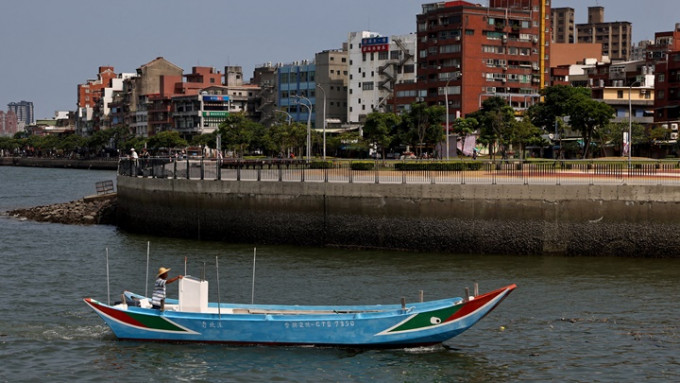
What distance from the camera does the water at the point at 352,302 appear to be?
25.9 meters

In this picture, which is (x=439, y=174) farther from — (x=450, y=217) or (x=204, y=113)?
(x=204, y=113)

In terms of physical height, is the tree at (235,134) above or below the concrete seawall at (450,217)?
above

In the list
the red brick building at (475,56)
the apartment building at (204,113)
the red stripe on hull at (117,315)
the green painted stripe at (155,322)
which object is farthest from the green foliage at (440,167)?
the apartment building at (204,113)

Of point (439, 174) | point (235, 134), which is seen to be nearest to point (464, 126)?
point (235, 134)

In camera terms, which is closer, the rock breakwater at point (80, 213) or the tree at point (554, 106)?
the rock breakwater at point (80, 213)

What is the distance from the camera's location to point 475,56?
13675 cm

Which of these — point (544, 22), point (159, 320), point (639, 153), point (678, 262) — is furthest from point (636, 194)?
point (544, 22)

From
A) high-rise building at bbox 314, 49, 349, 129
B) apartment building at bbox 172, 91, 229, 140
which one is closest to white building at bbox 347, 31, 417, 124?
high-rise building at bbox 314, 49, 349, 129

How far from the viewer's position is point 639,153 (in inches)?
4542

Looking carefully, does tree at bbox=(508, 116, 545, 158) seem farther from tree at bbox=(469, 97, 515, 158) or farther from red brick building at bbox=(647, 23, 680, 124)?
red brick building at bbox=(647, 23, 680, 124)

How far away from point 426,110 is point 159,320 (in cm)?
7744

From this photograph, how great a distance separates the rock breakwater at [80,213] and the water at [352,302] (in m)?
12.5

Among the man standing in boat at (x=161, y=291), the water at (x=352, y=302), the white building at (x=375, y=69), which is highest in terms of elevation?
the white building at (x=375, y=69)

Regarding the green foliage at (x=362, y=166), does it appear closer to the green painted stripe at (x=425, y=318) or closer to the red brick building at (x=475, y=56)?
the green painted stripe at (x=425, y=318)
